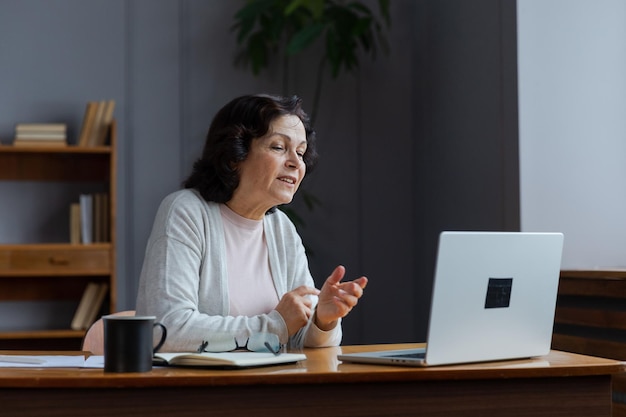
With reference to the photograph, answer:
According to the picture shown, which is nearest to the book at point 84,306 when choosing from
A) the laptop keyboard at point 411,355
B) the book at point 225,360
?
the book at point 225,360

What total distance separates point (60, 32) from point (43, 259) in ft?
3.80

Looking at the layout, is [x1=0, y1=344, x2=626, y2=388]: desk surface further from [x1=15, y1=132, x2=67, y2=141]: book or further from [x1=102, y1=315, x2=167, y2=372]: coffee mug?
[x1=15, y1=132, x2=67, y2=141]: book

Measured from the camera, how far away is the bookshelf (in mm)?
4082

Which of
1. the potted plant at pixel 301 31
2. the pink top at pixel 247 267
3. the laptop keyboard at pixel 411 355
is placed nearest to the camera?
the laptop keyboard at pixel 411 355

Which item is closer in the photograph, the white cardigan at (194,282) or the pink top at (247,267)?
the white cardigan at (194,282)

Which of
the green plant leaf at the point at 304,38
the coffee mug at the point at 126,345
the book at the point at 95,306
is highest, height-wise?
the green plant leaf at the point at 304,38

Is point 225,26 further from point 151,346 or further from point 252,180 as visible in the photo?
point 151,346

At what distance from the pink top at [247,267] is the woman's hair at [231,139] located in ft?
0.20

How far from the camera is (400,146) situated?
478 cm

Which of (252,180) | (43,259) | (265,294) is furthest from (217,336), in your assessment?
(43,259)

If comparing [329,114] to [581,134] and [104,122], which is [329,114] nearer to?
[104,122]

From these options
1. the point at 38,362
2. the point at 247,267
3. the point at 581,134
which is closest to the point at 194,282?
the point at 247,267

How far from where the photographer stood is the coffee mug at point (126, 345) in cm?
145

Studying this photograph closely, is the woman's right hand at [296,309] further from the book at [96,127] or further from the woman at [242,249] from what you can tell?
the book at [96,127]
